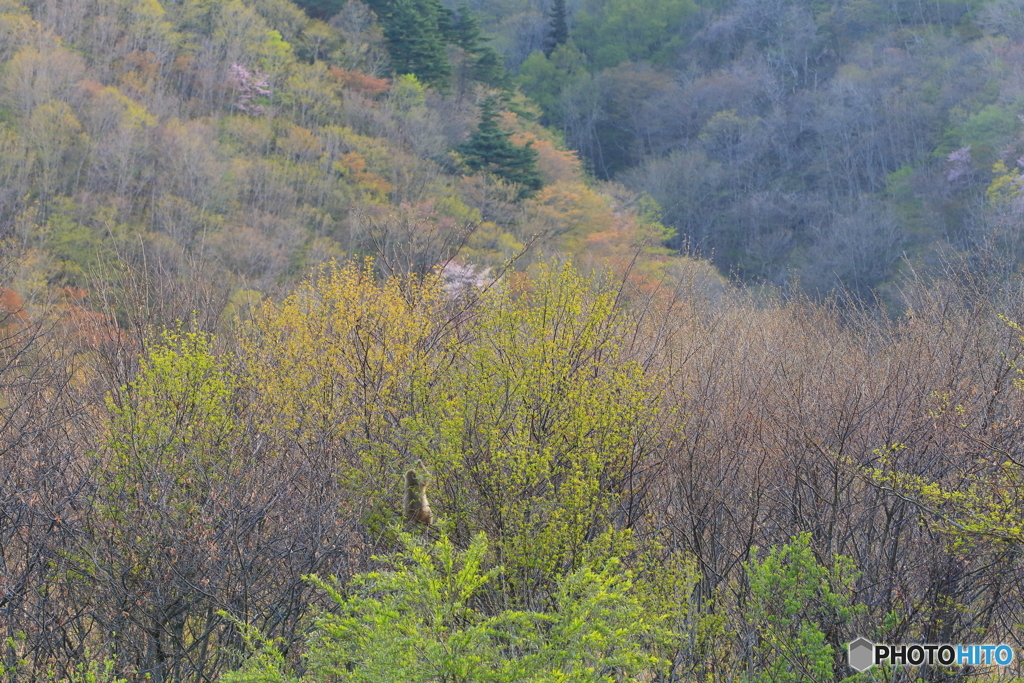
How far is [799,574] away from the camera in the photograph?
7711 millimetres

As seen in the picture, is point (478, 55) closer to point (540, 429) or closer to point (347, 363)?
point (347, 363)

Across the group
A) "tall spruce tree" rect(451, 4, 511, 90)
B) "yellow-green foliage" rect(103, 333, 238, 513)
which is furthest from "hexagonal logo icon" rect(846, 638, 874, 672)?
"tall spruce tree" rect(451, 4, 511, 90)

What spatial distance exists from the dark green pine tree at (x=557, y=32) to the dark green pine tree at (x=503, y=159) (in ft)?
68.1

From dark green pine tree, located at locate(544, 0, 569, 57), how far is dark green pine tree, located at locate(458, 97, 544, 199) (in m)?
20.8

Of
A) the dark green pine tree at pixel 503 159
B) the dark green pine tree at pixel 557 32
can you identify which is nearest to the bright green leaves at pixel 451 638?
the dark green pine tree at pixel 503 159

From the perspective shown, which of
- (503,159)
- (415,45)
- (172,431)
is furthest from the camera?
(415,45)

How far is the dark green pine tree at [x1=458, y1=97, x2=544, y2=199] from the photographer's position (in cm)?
2992

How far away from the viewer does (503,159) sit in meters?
30.2

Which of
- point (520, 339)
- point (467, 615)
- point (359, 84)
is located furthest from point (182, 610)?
point (359, 84)

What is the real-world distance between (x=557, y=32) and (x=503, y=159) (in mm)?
21952

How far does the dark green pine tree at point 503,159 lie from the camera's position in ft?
98.2

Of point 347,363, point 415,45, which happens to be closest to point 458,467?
point 347,363

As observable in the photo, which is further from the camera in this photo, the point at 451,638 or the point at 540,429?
the point at 540,429

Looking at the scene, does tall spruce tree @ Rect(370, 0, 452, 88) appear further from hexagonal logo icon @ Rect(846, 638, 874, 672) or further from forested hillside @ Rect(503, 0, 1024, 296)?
hexagonal logo icon @ Rect(846, 638, 874, 672)
